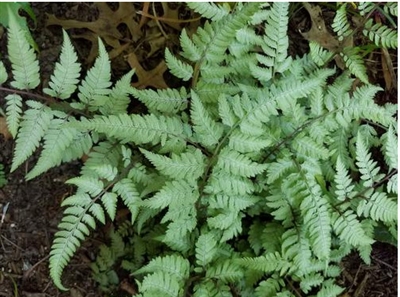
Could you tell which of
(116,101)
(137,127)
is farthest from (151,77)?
(137,127)

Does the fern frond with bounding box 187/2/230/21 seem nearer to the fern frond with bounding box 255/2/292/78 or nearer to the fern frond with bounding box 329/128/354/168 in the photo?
the fern frond with bounding box 255/2/292/78

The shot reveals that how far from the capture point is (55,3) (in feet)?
11.2

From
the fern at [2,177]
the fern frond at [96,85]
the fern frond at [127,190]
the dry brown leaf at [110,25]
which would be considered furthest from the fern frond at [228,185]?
the fern at [2,177]

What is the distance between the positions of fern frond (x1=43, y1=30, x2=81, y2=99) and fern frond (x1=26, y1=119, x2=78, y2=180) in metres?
0.15

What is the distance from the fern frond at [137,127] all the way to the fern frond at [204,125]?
0.37ft

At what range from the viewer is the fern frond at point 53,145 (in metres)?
2.72

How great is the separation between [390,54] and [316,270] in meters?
1.48

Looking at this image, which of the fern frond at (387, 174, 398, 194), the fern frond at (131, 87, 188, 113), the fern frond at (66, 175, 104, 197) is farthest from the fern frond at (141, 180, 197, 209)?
the fern frond at (387, 174, 398, 194)

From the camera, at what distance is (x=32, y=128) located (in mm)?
2730

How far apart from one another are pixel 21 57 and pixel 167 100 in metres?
0.71

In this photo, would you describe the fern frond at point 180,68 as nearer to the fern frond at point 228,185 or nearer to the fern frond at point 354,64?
the fern frond at point 228,185

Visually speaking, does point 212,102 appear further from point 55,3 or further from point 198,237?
point 55,3

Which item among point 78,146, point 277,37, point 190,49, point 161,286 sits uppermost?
point 277,37

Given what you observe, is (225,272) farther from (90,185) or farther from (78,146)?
(78,146)
